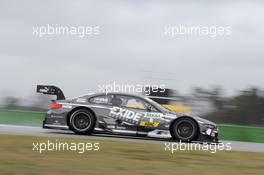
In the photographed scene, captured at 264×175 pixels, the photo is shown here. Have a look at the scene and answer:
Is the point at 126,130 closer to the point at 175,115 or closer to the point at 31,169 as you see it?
the point at 175,115

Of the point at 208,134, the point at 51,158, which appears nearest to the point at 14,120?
the point at 208,134

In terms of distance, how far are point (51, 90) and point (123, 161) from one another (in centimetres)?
481

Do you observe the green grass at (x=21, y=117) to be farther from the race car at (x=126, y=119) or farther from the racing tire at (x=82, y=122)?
the racing tire at (x=82, y=122)

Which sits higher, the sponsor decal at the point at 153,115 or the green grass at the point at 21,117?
the sponsor decal at the point at 153,115

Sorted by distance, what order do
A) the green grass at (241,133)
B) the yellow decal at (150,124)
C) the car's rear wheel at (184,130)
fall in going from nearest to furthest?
the car's rear wheel at (184,130) → the yellow decal at (150,124) → the green grass at (241,133)

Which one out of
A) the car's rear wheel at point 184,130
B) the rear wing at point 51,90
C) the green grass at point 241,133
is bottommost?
the green grass at point 241,133

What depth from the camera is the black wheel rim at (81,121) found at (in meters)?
12.7

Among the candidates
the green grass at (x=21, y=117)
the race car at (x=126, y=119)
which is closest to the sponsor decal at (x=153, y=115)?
the race car at (x=126, y=119)

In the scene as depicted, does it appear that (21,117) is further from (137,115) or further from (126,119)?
(137,115)

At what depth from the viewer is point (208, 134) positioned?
1268 centimetres

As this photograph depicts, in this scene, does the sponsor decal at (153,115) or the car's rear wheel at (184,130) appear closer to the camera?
the car's rear wheel at (184,130)

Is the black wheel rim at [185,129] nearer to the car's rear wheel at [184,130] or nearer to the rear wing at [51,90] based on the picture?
the car's rear wheel at [184,130]

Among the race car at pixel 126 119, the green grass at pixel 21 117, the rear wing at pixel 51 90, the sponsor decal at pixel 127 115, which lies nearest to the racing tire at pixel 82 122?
the race car at pixel 126 119

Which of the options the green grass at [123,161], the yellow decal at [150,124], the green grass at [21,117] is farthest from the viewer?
the green grass at [21,117]
